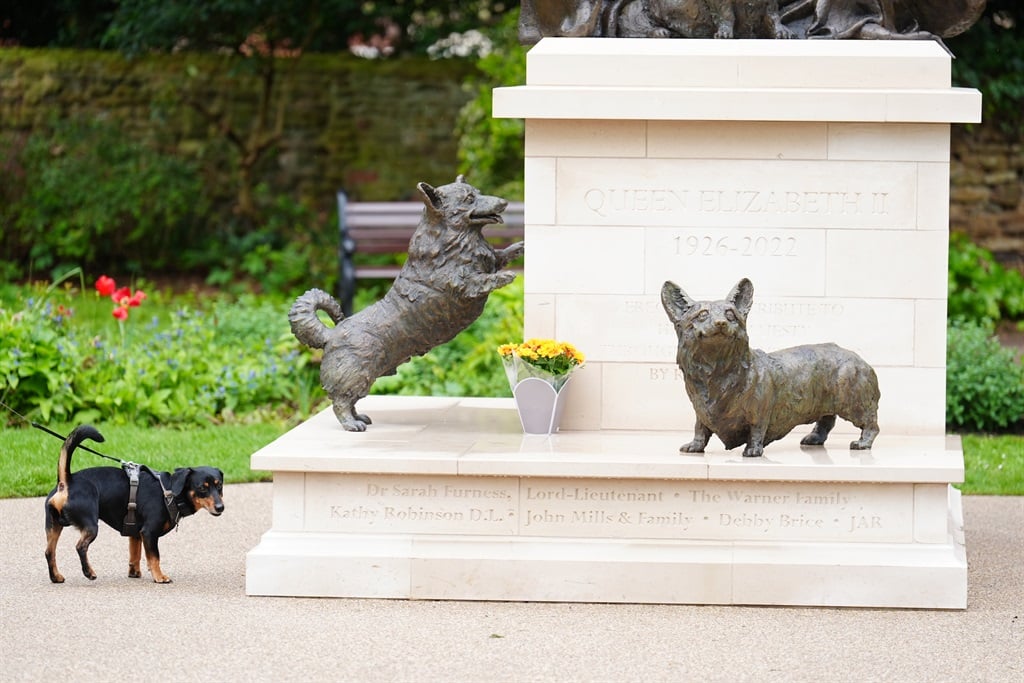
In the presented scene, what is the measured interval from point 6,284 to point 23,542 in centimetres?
849

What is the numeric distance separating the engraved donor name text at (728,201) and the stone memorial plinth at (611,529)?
1.42 metres

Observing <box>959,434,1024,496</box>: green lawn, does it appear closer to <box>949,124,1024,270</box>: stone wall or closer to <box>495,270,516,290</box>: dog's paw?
<box>495,270,516,290</box>: dog's paw

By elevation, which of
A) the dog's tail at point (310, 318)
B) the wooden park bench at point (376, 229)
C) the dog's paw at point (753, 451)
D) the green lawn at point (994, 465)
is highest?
the wooden park bench at point (376, 229)

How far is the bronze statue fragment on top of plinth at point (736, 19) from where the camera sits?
734cm

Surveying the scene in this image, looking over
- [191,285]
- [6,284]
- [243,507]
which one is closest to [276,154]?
[191,285]

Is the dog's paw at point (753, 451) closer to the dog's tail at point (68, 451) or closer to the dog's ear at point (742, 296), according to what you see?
the dog's ear at point (742, 296)

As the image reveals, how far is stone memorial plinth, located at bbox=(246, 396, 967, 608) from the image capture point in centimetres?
596

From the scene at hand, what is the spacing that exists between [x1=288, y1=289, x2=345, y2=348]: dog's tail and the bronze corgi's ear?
66.9 inches

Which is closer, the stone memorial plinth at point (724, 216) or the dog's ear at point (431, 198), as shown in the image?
the dog's ear at point (431, 198)

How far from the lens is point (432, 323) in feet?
22.5

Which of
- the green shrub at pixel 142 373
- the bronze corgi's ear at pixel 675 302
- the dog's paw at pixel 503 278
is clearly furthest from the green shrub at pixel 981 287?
the bronze corgi's ear at pixel 675 302

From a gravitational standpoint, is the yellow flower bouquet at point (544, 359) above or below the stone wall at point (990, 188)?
below

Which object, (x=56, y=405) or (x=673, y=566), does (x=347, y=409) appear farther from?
(x=56, y=405)

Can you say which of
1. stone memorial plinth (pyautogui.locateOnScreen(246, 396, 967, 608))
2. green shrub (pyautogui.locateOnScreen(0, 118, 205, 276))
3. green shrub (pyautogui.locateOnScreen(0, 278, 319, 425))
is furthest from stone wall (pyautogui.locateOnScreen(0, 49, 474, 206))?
stone memorial plinth (pyautogui.locateOnScreen(246, 396, 967, 608))
